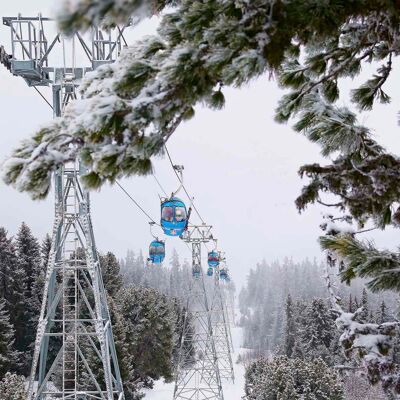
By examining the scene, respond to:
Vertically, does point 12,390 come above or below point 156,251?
below

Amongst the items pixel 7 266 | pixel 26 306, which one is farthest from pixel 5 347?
pixel 7 266

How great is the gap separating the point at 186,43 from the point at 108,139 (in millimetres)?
573

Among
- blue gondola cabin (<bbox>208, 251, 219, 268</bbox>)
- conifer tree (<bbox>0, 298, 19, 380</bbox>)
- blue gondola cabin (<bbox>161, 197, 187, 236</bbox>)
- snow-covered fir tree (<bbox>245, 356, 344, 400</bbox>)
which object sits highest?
blue gondola cabin (<bbox>208, 251, 219, 268</bbox>)

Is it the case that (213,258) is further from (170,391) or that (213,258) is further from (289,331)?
(289,331)

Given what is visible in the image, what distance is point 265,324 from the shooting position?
80.8m

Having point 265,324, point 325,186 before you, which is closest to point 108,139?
point 325,186

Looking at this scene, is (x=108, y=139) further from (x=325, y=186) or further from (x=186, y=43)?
(x=325, y=186)

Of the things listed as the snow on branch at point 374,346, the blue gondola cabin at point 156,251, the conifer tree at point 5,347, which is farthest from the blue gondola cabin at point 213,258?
the snow on branch at point 374,346

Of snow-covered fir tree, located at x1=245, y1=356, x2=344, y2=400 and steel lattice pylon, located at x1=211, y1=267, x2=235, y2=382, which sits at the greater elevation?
steel lattice pylon, located at x1=211, y1=267, x2=235, y2=382

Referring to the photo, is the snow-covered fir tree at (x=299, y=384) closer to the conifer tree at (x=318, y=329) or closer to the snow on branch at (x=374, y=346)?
the snow on branch at (x=374, y=346)

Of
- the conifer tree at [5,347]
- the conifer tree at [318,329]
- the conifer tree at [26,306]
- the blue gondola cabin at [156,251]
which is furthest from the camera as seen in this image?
the conifer tree at [318,329]

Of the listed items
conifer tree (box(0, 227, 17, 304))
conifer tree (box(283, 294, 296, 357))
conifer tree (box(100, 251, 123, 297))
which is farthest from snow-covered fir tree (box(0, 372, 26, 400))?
conifer tree (box(283, 294, 296, 357))

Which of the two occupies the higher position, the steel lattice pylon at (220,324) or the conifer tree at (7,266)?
the conifer tree at (7,266)

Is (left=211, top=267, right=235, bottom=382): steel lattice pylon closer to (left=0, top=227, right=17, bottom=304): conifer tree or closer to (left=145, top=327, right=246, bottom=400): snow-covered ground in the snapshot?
(left=145, top=327, right=246, bottom=400): snow-covered ground
